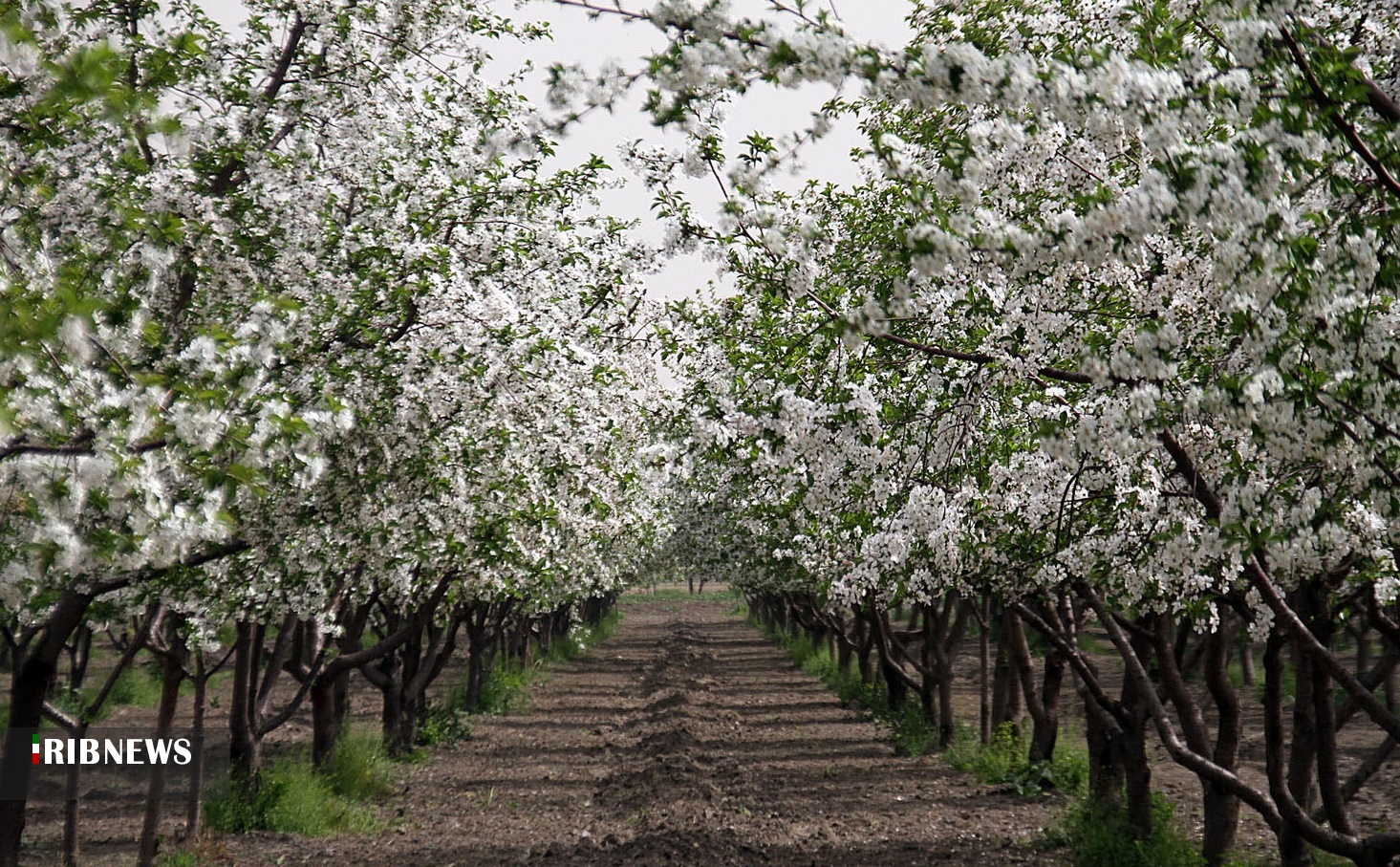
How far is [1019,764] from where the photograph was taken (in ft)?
54.2

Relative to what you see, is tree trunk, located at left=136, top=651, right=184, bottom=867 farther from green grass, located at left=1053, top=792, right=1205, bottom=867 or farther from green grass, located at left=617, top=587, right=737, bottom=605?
green grass, located at left=617, top=587, right=737, bottom=605

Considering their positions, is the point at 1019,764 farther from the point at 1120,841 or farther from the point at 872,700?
the point at 872,700

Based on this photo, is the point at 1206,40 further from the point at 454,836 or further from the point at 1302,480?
the point at 454,836

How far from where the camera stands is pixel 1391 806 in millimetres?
14469

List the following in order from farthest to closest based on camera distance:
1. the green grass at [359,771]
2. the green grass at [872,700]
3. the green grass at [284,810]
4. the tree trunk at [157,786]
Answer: the green grass at [872,700]
the green grass at [359,771]
the green grass at [284,810]
the tree trunk at [157,786]

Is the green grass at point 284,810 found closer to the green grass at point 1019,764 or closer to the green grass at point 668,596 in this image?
the green grass at point 1019,764

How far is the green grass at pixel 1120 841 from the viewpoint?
1068 centimetres

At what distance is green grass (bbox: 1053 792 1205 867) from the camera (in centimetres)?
1068

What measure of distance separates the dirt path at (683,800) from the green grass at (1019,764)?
386mm

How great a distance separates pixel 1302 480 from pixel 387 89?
8.60m

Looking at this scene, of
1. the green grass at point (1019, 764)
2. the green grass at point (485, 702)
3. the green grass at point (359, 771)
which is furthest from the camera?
the green grass at point (485, 702)

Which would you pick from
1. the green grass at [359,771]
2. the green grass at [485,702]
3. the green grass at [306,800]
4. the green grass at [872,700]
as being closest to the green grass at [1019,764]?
the green grass at [872,700]

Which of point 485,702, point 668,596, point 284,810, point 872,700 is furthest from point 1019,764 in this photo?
point 668,596

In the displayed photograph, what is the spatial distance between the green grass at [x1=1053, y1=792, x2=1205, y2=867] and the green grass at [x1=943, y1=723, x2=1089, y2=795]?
288cm
